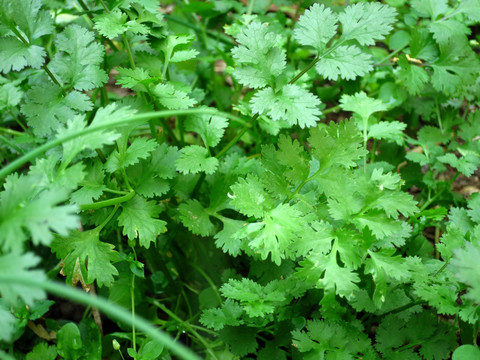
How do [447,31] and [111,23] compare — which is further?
[447,31]

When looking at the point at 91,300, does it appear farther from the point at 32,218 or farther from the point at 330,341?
the point at 330,341

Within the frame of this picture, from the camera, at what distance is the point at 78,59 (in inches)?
54.8

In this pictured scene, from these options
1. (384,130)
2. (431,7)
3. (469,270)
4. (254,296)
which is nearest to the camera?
(469,270)

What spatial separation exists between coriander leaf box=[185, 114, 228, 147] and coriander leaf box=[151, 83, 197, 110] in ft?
0.31

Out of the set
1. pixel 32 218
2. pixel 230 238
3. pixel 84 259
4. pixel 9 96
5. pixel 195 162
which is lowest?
pixel 230 238

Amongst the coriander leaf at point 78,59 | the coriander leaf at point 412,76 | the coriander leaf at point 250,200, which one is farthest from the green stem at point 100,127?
the coriander leaf at point 412,76

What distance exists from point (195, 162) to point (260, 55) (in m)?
0.37

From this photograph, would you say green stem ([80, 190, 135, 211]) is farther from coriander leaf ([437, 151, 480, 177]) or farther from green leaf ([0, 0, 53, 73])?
coriander leaf ([437, 151, 480, 177])

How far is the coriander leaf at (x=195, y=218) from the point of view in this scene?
1409 millimetres

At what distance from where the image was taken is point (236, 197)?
4.17ft

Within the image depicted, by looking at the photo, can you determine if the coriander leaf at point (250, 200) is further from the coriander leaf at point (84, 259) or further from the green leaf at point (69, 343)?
the green leaf at point (69, 343)

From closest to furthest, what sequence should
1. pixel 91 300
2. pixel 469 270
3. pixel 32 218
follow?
pixel 91 300, pixel 32 218, pixel 469 270

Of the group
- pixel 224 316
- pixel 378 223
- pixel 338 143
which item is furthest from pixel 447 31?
pixel 224 316

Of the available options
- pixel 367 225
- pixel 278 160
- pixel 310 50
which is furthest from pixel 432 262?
pixel 310 50
